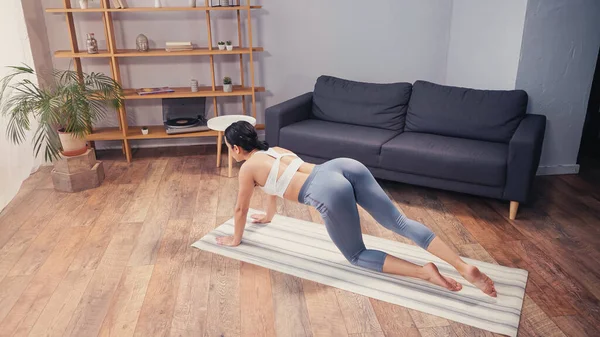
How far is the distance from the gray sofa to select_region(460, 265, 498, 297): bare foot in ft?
3.29

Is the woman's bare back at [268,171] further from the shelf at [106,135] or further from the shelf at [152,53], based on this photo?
the shelf at [106,135]

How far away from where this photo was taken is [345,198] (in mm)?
2320

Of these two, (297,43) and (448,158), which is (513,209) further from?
(297,43)

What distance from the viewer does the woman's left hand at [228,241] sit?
283cm

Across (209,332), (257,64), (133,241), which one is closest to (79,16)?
(257,64)

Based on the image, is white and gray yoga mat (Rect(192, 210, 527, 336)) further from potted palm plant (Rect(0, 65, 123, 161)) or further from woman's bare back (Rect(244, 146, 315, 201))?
potted palm plant (Rect(0, 65, 123, 161))

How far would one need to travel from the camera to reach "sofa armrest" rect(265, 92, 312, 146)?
3895mm

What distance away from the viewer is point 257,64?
4.65 metres

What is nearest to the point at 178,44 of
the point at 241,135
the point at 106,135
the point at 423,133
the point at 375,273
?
the point at 106,135

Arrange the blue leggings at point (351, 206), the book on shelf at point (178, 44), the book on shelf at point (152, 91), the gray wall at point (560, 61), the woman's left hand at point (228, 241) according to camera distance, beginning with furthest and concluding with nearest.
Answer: the book on shelf at point (152, 91), the book on shelf at point (178, 44), the gray wall at point (560, 61), the woman's left hand at point (228, 241), the blue leggings at point (351, 206)

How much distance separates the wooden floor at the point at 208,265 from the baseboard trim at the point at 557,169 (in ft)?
0.40

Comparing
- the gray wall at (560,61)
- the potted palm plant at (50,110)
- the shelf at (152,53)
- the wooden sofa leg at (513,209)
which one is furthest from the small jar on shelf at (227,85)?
the wooden sofa leg at (513,209)

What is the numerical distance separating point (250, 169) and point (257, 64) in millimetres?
2416

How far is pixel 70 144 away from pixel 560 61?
3734 millimetres
